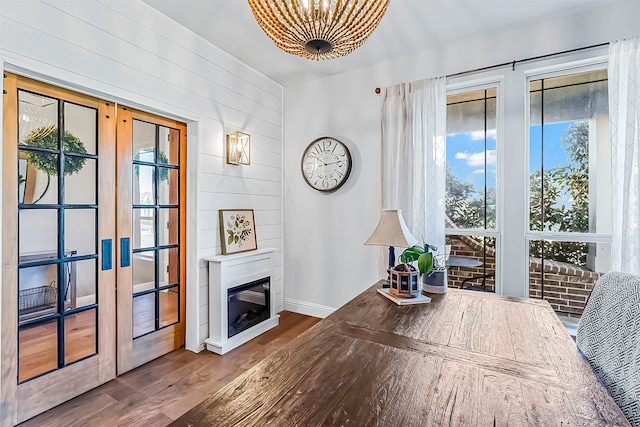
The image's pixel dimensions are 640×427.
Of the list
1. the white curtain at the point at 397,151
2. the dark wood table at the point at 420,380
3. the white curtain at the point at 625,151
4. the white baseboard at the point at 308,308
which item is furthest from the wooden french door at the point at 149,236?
the white curtain at the point at 625,151

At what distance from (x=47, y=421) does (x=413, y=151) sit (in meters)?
3.27

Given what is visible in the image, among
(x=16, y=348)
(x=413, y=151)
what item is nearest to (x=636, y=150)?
(x=413, y=151)

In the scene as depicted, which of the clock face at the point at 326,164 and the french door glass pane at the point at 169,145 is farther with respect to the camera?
the clock face at the point at 326,164

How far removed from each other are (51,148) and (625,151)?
12.7 feet

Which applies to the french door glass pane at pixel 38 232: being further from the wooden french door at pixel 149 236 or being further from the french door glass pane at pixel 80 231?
the wooden french door at pixel 149 236

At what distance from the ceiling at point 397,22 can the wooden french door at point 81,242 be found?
87cm

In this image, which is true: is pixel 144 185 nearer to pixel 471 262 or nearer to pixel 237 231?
pixel 237 231

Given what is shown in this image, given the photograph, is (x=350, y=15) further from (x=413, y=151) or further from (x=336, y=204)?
(x=336, y=204)

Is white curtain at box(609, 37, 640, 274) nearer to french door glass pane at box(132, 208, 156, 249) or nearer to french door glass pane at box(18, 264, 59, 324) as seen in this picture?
french door glass pane at box(132, 208, 156, 249)

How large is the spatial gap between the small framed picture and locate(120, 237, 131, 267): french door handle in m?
0.81

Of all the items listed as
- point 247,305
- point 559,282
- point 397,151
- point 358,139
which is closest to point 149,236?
point 247,305

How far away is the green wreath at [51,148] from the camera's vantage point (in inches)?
74.5

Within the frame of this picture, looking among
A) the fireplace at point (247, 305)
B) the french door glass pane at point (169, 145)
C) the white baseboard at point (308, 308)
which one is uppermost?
the french door glass pane at point (169, 145)

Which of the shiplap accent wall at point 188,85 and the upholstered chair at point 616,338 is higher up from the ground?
the shiplap accent wall at point 188,85
